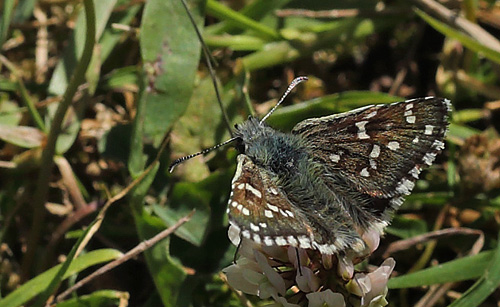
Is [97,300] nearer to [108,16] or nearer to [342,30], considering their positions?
[108,16]

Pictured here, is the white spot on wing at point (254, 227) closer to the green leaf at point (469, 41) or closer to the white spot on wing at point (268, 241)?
the white spot on wing at point (268, 241)

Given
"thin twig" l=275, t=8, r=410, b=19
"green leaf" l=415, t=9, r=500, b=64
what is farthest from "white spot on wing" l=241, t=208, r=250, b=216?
"thin twig" l=275, t=8, r=410, b=19

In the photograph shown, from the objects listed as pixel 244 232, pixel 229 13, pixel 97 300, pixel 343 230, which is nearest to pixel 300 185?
pixel 343 230

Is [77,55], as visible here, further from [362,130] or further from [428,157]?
[428,157]

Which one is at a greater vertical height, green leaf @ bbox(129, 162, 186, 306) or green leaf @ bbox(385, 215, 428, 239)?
green leaf @ bbox(129, 162, 186, 306)

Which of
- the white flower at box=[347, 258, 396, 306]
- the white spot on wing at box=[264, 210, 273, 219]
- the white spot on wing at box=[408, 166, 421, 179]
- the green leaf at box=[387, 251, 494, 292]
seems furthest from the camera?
the green leaf at box=[387, 251, 494, 292]

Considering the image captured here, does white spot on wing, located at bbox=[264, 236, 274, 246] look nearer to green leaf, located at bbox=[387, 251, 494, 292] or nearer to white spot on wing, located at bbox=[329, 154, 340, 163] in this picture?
white spot on wing, located at bbox=[329, 154, 340, 163]

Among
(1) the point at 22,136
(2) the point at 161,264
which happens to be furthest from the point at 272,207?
(1) the point at 22,136

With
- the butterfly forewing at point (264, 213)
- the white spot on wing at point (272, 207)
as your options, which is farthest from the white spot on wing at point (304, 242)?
the white spot on wing at point (272, 207)
